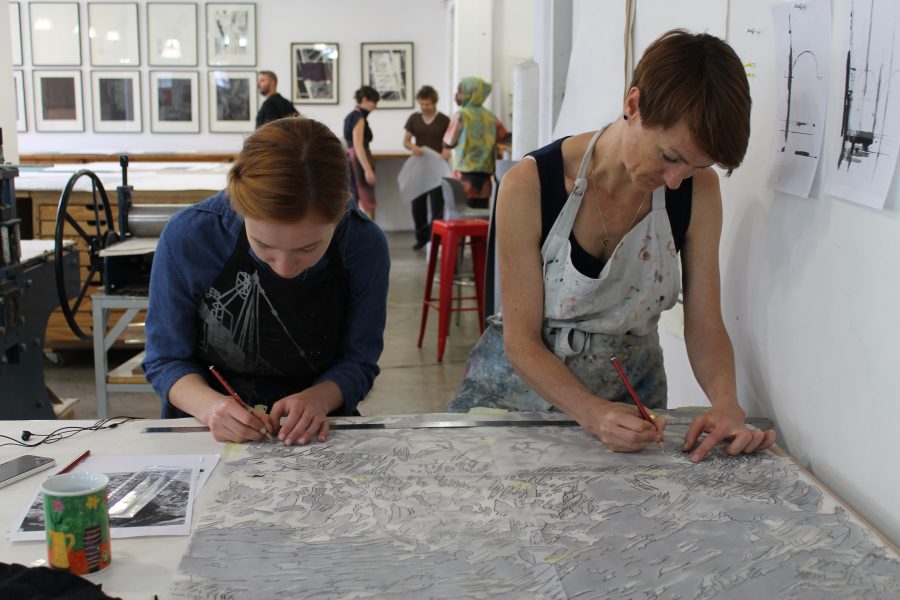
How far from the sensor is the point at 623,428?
1458mm

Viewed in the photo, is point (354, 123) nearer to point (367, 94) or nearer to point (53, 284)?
point (367, 94)

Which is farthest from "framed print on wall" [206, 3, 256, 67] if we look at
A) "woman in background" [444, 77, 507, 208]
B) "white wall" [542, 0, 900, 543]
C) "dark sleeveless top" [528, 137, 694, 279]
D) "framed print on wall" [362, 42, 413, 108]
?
"dark sleeveless top" [528, 137, 694, 279]

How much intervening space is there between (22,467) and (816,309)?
50.5 inches

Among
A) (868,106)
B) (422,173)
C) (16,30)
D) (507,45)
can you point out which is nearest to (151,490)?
(868,106)

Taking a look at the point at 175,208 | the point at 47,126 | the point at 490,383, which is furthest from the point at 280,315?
the point at 47,126

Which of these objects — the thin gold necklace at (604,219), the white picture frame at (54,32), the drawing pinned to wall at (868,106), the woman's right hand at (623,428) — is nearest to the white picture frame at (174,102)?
the white picture frame at (54,32)

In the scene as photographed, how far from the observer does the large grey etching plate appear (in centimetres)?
107

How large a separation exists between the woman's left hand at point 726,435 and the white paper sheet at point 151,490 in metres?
0.78

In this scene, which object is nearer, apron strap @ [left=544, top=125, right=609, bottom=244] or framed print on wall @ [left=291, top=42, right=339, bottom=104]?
apron strap @ [left=544, top=125, right=609, bottom=244]

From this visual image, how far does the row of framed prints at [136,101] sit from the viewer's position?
9.99m

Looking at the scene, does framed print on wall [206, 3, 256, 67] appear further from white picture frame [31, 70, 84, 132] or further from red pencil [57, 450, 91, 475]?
red pencil [57, 450, 91, 475]

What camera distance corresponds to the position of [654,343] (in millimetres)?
1774

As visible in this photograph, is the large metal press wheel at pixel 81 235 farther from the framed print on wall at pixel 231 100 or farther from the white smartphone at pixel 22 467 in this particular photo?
the framed print on wall at pixel 231 100

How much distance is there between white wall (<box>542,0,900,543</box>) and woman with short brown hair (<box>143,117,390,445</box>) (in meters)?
0.72
